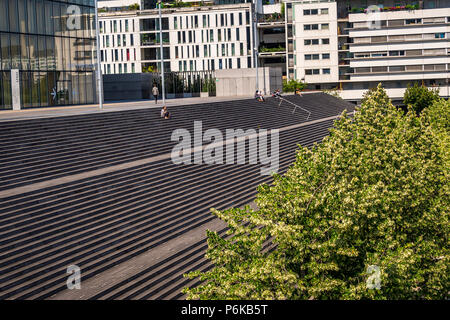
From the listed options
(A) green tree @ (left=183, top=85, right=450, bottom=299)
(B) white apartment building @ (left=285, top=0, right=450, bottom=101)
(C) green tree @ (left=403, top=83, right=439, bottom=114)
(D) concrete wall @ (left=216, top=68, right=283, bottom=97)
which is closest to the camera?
(A) green tree @ (left=183, top=85, right=450, bottom=299)

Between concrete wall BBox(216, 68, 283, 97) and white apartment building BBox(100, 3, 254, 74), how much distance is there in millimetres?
25244

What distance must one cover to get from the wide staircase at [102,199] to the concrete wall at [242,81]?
31657mm

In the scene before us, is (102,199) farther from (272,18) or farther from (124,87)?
(272,18)

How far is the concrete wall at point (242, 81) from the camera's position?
6454 centimetres

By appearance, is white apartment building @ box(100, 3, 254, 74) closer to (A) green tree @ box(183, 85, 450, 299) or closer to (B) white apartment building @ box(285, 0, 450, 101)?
(B) white apartment building @ box(285, 0, 450, 101)

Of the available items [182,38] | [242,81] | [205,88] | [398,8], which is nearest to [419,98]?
[398,8]

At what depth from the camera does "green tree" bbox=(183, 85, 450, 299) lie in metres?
11.0

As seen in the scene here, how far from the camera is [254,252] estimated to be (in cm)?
1190

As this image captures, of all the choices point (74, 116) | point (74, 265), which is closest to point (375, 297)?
point (74, 265)

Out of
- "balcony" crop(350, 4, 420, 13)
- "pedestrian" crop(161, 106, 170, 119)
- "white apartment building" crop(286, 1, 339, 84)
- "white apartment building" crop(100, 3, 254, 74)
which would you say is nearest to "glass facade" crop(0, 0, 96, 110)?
"pedestrian" crop(161, 106, 170, 119)

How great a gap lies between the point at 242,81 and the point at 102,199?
152ft

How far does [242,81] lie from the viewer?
213 ft

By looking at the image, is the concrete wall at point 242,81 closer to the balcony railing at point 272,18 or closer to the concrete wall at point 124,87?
the concrete wall at point 124,87
